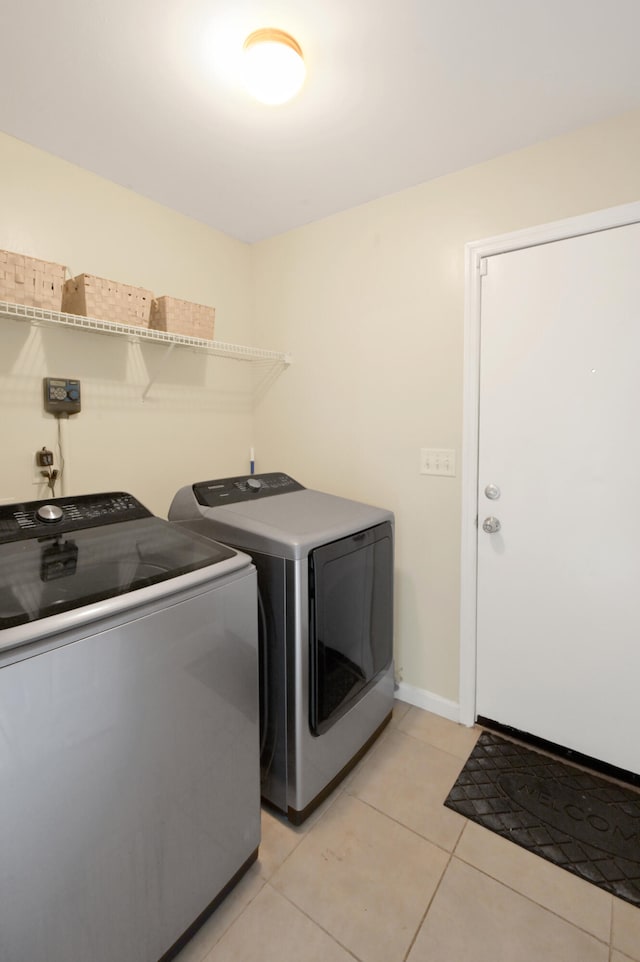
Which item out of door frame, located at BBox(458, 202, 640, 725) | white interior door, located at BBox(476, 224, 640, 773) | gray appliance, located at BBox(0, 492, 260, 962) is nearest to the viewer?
gray appliance, located at BBox(0, 492, 260, 962)

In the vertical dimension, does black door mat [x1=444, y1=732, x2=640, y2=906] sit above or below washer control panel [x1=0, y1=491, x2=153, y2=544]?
below

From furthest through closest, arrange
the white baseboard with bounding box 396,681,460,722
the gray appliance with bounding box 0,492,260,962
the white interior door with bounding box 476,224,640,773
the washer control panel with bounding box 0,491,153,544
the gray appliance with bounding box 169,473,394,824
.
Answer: the white baseboard with bounding box 396,681,460,722, the white interior door with bounding box 476,224,640,773, the gray appliance with bounding box 169,473,394,824, the washer control panel with bounding box 0,491,153,544, the gray appliance with bounding box 0,492,260,962

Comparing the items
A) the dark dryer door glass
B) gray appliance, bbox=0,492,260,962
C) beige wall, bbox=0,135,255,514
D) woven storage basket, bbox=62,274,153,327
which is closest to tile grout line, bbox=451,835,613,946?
A: the dark dryer door glass

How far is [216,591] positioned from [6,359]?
1.31m

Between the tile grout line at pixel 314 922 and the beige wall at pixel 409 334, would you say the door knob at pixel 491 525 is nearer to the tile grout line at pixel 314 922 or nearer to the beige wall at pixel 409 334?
the beige wall at pixel 409 334

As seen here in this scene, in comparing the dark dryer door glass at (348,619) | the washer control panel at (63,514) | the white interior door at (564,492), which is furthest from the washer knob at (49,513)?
the white interior door at (564,492)

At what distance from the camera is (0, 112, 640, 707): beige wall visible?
171cm

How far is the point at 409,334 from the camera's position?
2.05 metres

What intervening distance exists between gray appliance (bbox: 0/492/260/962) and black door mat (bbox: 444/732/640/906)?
2.88ft

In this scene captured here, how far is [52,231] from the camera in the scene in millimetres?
1768

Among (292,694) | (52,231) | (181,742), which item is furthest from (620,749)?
(52,231)

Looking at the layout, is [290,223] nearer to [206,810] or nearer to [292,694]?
[292,694]

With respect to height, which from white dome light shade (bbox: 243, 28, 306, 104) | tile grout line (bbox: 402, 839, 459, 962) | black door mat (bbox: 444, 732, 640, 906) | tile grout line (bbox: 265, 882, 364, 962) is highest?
white dome light shade (bbox: 243, 28, 306, 104)

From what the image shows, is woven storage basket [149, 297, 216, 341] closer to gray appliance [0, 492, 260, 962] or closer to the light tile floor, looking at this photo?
gray appliance [0, 492, 260, 962]
